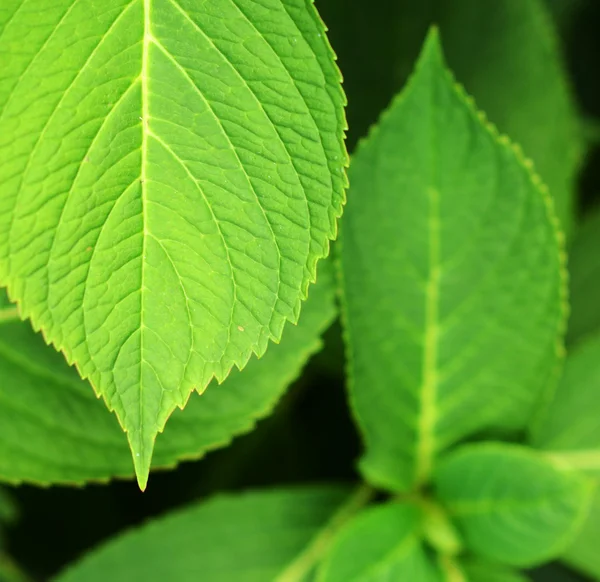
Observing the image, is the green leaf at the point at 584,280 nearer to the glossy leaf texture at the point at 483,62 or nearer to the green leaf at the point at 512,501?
the glossy leaf texture at the point at 483,62

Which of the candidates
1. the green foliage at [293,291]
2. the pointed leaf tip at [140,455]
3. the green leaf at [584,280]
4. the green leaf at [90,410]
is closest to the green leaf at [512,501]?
the green foliage at [293,291]

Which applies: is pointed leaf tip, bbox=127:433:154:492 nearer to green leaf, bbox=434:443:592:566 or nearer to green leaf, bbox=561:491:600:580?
green leaf, bbox=434:443:592:566

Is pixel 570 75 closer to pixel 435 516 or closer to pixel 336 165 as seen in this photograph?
pixel 435 516

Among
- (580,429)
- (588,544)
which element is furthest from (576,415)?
(588,544)

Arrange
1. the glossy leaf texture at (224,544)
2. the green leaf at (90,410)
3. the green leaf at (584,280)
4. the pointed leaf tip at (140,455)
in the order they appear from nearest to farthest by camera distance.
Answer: the pointed leaf tip at (140,455), the green leaf at (90,410), the glossy leaf texture at (224,544), the green leaf at (584,280)

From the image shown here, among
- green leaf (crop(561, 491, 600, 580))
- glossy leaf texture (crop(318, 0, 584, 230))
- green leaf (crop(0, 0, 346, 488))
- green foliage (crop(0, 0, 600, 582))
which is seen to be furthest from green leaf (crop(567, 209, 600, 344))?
green leaf (crop(0, 0, 346, 488))

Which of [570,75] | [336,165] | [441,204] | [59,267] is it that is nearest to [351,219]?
[441,204]

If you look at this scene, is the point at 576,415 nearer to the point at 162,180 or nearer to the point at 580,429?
the point at 580,429
